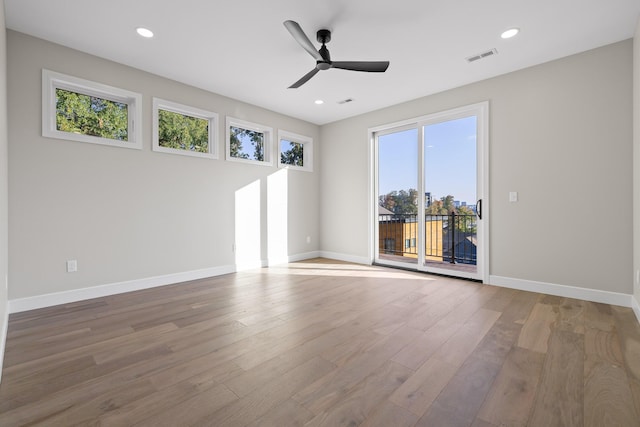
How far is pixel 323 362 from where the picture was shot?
1.99 metres

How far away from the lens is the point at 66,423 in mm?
1427

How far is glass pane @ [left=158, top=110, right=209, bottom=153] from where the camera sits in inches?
160

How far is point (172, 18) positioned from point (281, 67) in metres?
1.31

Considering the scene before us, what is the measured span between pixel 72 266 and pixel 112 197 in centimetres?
87

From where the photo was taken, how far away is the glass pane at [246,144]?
16.0 feet

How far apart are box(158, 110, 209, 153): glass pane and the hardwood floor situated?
2127mm

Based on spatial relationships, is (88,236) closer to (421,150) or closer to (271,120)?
(271,120)

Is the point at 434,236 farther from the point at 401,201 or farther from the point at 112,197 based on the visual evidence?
the point at 112,197

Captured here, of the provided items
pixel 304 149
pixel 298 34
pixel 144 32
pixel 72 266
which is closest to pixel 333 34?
pixel 298 34

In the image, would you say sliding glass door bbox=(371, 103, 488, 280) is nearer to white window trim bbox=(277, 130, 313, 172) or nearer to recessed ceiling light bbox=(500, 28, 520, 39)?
recessed ceiling light bbox=(500, 28, 520, 39)

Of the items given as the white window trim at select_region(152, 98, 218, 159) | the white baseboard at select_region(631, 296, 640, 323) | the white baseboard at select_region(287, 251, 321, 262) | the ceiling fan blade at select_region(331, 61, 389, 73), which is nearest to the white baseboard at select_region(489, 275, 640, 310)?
the white baseboard at select_region(631, 296, 640, 323)

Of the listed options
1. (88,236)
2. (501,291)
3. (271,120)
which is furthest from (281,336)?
(271,120)

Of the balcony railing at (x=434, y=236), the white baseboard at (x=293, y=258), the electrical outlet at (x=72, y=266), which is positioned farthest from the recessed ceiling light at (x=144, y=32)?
the balcony railing at (x=434, y=236)

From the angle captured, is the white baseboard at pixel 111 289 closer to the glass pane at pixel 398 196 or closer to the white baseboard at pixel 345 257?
the white baseboard at pixel 345 257
